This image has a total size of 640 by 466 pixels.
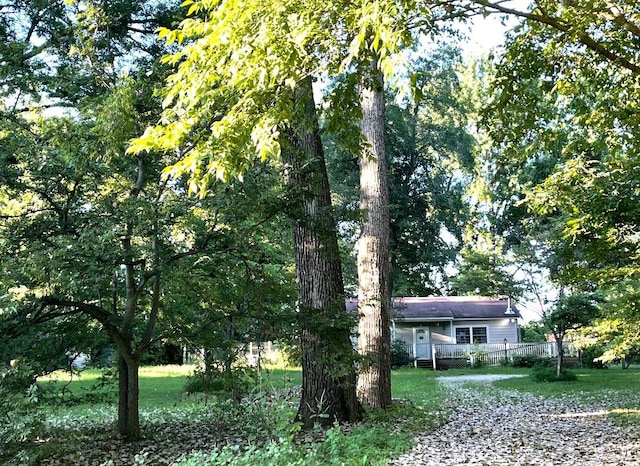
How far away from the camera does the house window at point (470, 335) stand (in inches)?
1188

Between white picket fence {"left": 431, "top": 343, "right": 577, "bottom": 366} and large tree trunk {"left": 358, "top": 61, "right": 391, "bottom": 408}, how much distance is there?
56.7 feet

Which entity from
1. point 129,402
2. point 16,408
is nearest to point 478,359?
point 129,402

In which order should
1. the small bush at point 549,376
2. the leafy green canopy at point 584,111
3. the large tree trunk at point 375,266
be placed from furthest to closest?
1. the small bush at point 549,376
2. the large tree trunk at point 375,266
3. the leafy green canopy at point 584,111

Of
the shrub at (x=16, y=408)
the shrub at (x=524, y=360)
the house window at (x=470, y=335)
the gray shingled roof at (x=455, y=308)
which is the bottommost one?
the shrub at (x=524, y=360)

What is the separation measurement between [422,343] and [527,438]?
22.6 metres

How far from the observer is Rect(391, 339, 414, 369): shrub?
27547mm

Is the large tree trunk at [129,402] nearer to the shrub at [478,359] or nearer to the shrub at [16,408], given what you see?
the shrub at [16,408]

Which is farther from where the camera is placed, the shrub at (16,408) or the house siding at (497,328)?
the house siding at (497,328)

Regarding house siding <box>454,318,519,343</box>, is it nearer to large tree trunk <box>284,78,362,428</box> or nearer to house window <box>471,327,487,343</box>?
house window <box>471,327,487,343</box>

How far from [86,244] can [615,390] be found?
13915 millimetres

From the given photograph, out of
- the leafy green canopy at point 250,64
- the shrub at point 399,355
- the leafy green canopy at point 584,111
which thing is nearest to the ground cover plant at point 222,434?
the leafy green canopy at point 250,64

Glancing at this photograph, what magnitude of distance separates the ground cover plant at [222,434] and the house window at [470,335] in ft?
63.4

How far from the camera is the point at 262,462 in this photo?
470cm

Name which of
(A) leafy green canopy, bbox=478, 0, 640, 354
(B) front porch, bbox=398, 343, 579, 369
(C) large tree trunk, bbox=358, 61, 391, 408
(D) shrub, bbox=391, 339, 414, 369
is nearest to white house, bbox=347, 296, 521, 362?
(D) shrub, bbox=391, 339, 414, 369
